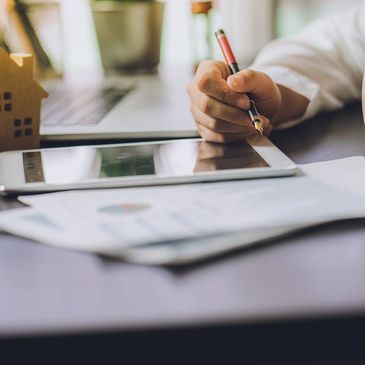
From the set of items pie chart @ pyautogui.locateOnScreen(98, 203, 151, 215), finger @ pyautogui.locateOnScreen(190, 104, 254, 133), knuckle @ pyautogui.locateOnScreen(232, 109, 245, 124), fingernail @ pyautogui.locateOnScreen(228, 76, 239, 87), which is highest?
fingernail @ pyautogui.locateOnScreen(228, 76, 239, 87)

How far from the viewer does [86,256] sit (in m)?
0.41

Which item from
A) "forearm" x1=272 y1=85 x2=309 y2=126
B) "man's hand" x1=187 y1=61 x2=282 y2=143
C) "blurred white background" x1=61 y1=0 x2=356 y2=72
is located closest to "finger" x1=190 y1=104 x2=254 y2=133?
"man's hand" x1=187 y1=61 x2=282 y2=143

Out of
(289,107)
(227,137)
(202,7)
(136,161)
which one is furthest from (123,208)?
(202,7)

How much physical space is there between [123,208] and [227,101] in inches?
10.9

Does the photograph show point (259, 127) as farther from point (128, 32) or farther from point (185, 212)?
point (128, 32)

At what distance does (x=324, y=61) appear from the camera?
3.47ft

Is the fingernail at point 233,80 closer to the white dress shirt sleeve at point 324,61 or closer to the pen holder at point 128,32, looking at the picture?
the white dress shirt sleeve at point 324,61

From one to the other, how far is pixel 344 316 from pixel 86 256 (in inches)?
6.5

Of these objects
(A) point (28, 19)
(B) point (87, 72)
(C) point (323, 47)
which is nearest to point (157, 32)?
(B) point (87, 72)

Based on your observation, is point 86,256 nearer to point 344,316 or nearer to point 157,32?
point 344,316

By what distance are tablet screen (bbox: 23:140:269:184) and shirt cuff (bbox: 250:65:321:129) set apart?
26 cm

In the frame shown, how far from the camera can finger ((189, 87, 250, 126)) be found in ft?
2.30

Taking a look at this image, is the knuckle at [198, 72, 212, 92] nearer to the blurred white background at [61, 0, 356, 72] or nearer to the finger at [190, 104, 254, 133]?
the finger at [190, 104, 254, 133]

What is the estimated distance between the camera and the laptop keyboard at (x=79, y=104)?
0.88m
